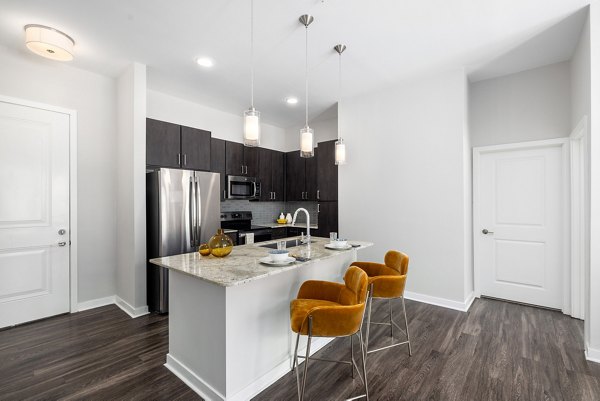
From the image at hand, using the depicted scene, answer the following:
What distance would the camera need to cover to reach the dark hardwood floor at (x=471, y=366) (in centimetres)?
202

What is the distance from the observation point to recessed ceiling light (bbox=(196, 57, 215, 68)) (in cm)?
334

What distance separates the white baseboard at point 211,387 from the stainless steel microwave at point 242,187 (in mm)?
2949

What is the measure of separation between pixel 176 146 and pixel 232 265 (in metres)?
2.67

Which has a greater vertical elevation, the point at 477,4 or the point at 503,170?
the point at 477,4

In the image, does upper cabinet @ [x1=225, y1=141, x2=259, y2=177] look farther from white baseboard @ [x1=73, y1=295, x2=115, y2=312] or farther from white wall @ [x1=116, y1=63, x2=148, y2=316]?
white baseboard @ [x1=73, y1=295, x2=115, y2=312]

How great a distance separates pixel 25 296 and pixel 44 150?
5.33 ft

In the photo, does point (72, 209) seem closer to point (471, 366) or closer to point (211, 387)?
point (211, 387)

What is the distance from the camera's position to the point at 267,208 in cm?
611

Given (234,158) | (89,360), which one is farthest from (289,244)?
(234,158)

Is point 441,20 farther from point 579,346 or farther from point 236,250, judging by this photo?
point 579,346

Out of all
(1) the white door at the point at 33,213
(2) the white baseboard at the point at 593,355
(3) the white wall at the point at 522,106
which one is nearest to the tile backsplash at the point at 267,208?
(1) the white door at the point at 33,213

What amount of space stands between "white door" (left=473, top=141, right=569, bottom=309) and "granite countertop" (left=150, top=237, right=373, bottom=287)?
268 cm

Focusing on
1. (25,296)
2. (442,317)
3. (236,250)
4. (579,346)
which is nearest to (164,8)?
(236,250)

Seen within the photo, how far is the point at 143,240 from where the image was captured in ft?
11.3
